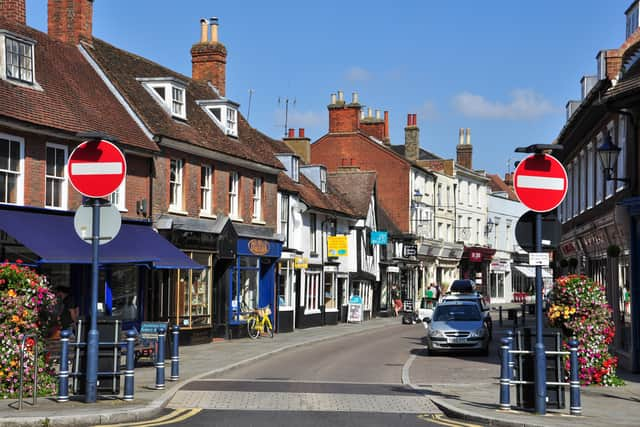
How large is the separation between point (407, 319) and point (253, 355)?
79.3 feet

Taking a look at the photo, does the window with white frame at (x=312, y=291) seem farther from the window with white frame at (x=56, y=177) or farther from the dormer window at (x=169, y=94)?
the window with white frame at (x=56, y=177)

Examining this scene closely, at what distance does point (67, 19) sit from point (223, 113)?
286 inches

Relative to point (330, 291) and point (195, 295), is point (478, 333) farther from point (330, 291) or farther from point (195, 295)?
point (330, 291)

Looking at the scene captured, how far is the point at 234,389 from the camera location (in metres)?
17.3

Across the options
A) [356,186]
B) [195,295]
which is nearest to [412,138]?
[356,186]

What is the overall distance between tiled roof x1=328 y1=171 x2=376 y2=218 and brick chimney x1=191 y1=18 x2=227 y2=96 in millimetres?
14791

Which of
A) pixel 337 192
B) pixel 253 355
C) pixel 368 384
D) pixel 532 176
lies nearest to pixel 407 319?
pixel 337 192

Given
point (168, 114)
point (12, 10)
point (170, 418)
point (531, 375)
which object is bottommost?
point (170, 418)

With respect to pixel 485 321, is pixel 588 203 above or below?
above

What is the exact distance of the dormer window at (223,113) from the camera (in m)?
34.6

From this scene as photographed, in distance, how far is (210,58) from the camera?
3916cm

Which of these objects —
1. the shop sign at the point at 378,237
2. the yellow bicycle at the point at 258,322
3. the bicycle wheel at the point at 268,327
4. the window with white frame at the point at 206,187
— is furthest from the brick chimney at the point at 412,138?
the window with white frame at the point at 206,187

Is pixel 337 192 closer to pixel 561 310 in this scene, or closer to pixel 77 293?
pixel 77 293

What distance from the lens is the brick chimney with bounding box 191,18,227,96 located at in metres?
39.1
